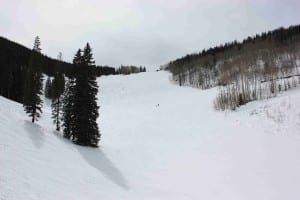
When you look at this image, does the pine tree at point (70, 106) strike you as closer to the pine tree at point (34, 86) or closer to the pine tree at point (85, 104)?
the pine tree at point (85, 104)

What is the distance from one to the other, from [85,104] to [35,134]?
6.42 metres

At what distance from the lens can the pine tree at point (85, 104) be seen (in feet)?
88.9

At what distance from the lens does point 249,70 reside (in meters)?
70.1

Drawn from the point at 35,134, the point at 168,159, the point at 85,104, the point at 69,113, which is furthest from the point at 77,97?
the point at 168,159

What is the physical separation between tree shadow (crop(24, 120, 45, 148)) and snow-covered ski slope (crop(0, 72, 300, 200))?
0.10m

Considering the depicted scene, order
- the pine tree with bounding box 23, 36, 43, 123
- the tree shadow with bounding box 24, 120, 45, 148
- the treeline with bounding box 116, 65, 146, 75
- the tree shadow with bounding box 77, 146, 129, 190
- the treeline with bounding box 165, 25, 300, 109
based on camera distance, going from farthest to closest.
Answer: the treeline with bounding box 116, 65, 146, 75 → the treeline with bounding box 165, 25, 300, 109 → the pine tree with bounding box 23, 36, 43, 123 → the tree shadow with bounding box 24, 120, 45, 148 → the tree shadow with bounding box 77, 146, 129, 190

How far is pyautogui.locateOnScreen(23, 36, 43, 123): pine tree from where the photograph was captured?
26484 millimetres

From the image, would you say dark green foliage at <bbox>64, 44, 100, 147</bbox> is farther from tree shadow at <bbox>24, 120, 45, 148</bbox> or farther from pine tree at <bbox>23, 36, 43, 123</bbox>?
tree shadow at <bbox>24, 120, 45, 148</bbox>

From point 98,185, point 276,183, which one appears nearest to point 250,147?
point 276,183

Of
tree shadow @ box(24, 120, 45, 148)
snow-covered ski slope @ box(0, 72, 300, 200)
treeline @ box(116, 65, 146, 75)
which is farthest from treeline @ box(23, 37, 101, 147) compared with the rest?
treeline @ box(116, 65, 146, 75)

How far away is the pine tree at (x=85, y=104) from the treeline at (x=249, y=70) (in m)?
22.6

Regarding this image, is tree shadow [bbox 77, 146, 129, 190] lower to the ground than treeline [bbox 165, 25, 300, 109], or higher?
lower

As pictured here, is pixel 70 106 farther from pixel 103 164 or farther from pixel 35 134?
pixel 103 164

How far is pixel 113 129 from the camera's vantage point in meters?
43.6
